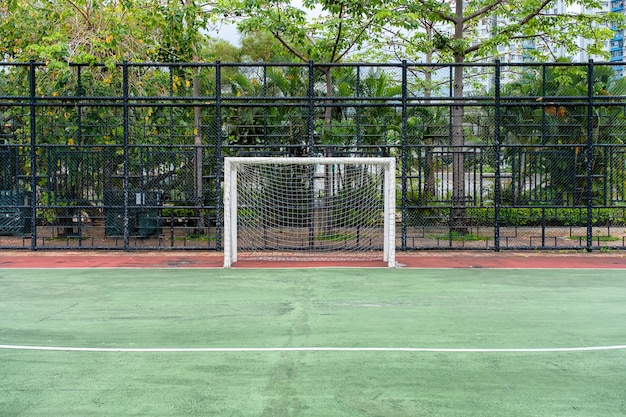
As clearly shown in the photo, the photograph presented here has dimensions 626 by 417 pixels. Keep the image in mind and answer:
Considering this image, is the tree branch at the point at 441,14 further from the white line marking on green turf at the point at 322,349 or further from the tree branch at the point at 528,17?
the white line marking on green turf at the point at 322,349

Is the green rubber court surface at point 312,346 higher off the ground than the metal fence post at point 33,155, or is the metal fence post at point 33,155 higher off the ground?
the metal fence post at point 33,155

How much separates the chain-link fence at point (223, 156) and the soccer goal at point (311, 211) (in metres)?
0.63

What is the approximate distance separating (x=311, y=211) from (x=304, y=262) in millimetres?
1614

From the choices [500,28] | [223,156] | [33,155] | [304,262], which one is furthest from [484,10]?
[33,155]

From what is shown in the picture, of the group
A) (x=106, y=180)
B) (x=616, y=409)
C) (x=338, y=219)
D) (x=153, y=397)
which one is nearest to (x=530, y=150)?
(x=338, y=219)

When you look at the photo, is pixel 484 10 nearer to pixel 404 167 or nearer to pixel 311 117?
pixel 404 167

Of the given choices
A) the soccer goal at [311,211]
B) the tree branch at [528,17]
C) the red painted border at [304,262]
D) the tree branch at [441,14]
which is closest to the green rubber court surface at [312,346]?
the red painted border at [304,262]

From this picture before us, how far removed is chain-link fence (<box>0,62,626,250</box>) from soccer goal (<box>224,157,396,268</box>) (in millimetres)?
626

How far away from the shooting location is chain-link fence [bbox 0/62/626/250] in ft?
47.3

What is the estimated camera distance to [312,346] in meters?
6.57

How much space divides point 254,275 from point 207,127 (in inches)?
211

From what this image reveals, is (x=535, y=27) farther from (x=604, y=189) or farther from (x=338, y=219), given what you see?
(x=338, y=219)

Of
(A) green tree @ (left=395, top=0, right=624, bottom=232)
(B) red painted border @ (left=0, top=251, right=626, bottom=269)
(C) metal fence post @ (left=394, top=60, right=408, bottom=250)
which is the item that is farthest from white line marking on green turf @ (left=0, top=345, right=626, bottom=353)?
(A) green tree @ (left=395, top=0, right=624, bottom=232)

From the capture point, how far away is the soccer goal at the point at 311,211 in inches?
547
